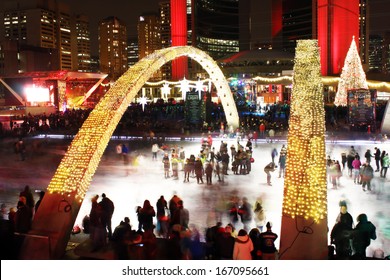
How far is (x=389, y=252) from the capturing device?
28.0 ft

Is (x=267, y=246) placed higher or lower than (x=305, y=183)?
lower

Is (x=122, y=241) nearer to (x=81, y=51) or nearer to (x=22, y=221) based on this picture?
(x=22, y=221)

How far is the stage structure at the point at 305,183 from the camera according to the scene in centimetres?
712

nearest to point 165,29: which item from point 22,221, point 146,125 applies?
point 146,125

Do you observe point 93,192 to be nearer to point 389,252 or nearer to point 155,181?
point 155,181

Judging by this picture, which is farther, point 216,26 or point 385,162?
point 216,26

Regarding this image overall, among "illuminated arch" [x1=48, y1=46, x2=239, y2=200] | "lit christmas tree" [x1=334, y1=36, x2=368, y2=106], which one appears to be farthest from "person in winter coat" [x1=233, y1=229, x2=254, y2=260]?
"lit christmas tree" [x1=334, y1=36, x2=368, y2=106]

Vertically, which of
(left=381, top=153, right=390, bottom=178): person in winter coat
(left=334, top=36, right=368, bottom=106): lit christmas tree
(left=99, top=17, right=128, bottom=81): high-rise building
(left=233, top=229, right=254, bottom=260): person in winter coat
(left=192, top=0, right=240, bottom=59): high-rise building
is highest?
(left=99, top=17, right=128, bottom=81): high-rise building

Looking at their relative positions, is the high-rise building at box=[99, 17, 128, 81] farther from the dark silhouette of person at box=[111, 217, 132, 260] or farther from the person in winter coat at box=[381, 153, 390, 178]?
the dark silhouette of person at box=[111, 217, 132, 260]

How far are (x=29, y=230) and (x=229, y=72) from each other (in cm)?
6072

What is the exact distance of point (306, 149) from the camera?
27.0 feet

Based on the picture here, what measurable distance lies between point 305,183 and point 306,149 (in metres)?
0.81

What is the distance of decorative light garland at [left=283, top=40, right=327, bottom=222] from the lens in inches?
291

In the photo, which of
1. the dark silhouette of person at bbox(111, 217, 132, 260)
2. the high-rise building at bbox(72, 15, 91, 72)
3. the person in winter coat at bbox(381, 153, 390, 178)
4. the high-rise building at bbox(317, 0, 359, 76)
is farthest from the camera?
the high-rise building at bbox(72, 15, 91, 72)
